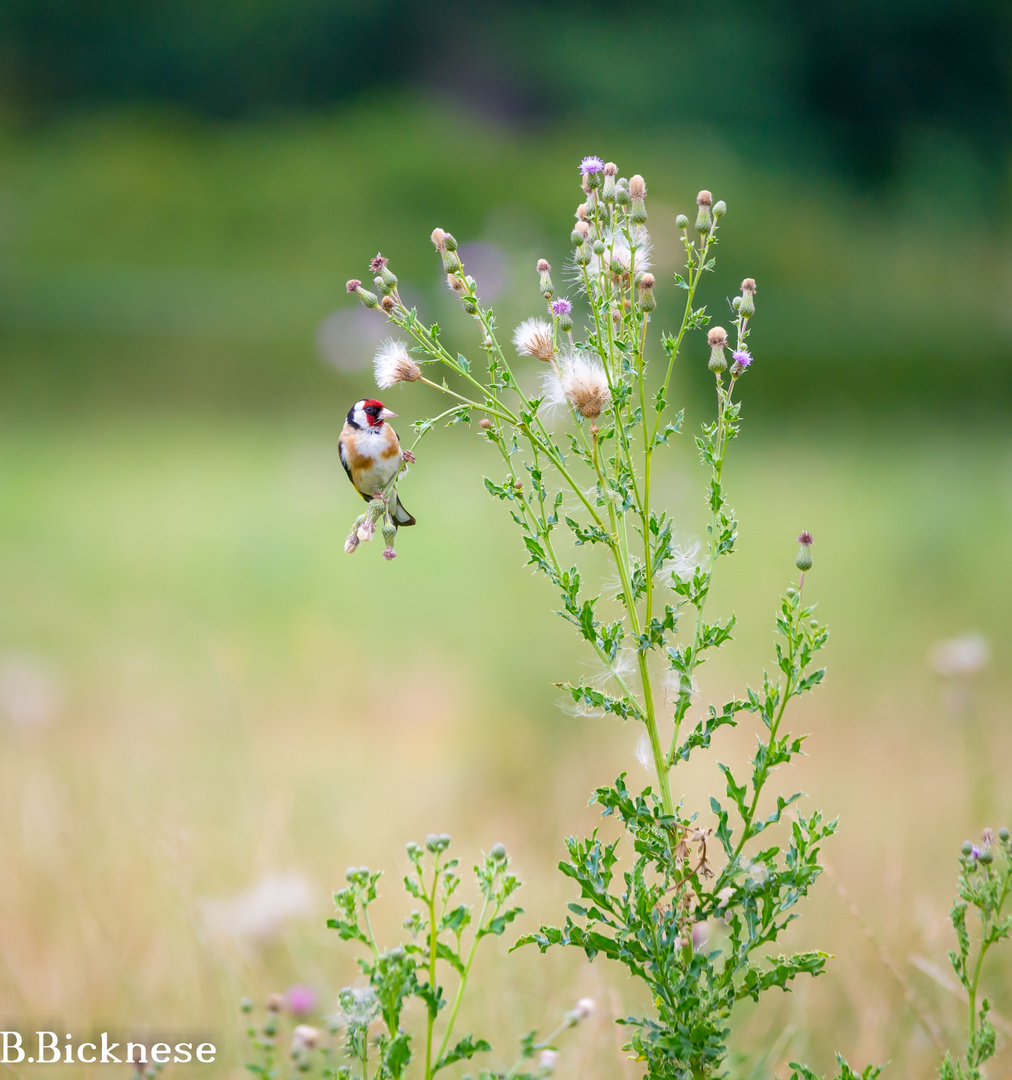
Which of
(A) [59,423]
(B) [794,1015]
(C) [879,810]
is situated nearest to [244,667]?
(C) [879,810]

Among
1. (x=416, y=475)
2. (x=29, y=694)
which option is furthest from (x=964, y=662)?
(x=416, y=475)

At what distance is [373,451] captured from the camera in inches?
28.4

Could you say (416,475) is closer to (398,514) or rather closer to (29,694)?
(29,694)

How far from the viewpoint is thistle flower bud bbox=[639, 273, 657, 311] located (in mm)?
637

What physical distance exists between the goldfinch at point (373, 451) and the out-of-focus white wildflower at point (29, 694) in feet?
5.92

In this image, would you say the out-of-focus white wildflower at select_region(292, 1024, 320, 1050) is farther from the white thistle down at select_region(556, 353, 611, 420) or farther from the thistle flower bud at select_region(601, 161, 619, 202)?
the thistle flower bud at select_region(601, 161, 619, 202)

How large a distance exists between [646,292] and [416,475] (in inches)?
189

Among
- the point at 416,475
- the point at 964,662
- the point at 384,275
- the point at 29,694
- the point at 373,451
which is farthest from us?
the point at 416,475

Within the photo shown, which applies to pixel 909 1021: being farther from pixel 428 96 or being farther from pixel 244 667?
pixel 428 96

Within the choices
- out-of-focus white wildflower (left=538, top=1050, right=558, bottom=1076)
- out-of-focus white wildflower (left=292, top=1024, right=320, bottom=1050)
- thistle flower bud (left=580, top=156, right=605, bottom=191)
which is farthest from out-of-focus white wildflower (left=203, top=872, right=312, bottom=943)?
thistle flower bud (left=580, top=156, right=605, bottom=191)

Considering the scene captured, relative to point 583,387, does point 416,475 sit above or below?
above

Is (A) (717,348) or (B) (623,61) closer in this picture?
(A) (717,348)

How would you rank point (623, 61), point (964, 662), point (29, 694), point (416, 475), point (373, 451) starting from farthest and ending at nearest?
1. point (623, 61)
2. point (416, 475)
3. point (29, 694)
4. point (964, 662)
5. point (373, 451)

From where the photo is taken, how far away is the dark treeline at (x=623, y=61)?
7.30 meters
